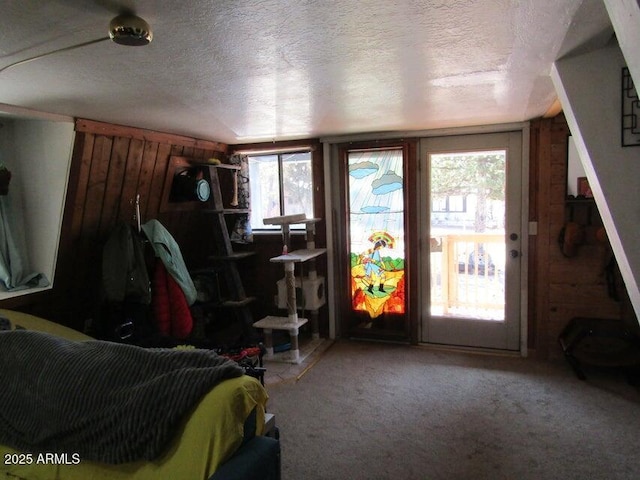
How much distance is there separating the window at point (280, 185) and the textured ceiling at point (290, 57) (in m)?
1.35

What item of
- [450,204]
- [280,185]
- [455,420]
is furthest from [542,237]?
[280,185]

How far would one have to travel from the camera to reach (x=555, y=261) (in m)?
3.38

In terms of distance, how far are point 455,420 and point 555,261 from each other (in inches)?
63.6

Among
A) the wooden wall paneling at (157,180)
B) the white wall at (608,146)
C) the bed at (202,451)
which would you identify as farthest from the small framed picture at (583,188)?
the wooden wall paneling at (157,180)

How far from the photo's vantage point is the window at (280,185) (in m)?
4.16

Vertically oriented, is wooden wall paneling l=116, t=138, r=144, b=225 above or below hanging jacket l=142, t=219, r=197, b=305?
above

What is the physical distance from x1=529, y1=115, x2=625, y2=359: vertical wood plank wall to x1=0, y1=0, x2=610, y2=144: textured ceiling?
65 centimetres

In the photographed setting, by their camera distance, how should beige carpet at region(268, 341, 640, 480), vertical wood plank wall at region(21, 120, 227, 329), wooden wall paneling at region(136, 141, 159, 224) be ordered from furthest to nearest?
wooden wall paneling at region(136, 141, 159, 224) → vertical wood plank wall at region(21, 120, 227, 329) → beige carpet at region(268, 341, 640, 480)

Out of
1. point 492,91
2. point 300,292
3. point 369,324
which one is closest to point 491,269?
point 369,324

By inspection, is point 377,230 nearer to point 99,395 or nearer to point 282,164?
point 282,164

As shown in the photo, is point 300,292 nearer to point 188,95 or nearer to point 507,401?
point 507,401

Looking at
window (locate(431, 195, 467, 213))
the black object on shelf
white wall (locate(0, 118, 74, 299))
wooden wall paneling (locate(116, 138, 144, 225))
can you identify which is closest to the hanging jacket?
wooden wall paneling (locate(116, 138, 144, 225))

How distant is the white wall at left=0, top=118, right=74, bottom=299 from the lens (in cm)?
275

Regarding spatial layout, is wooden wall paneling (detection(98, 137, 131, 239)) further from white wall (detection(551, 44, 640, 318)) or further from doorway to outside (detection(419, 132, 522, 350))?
white wall (detection(551, 44, 640, 318))
